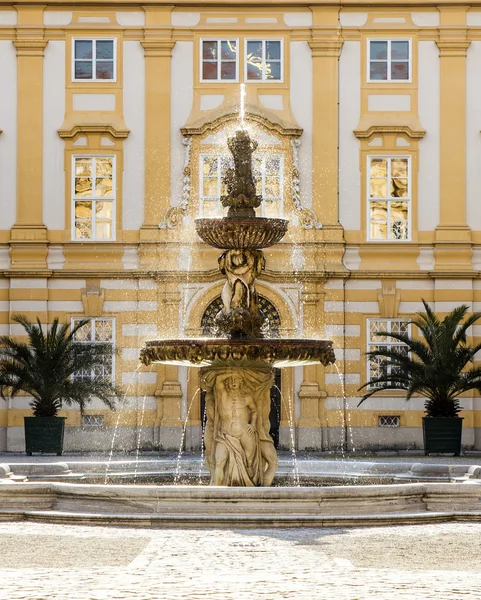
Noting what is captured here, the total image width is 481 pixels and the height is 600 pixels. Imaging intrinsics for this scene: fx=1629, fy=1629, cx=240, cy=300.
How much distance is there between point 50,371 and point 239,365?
45.7ft

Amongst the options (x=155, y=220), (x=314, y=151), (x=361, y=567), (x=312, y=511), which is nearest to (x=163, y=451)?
(x=155, y=220)

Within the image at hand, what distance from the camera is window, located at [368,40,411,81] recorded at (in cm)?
3353

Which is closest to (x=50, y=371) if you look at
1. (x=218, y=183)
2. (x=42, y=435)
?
(x=42, y=435)

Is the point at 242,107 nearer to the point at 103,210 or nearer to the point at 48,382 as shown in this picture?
the point at 48,382

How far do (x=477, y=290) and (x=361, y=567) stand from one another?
2217 cm

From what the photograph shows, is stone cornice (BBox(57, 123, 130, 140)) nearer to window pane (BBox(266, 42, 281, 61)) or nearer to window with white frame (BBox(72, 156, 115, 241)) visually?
window with white frame (BBox(72, 156, 115, 241))

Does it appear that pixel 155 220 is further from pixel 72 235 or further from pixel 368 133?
pixel 368 133

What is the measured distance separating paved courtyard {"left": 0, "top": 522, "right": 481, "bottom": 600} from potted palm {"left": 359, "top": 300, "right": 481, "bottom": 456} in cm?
1541

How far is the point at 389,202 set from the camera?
109 feet

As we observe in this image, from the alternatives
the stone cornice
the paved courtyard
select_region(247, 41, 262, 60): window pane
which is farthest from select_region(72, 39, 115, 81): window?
the paved courtyard

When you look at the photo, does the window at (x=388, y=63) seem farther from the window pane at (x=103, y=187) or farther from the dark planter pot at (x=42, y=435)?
the dark planter pot at (x=42, y=435)

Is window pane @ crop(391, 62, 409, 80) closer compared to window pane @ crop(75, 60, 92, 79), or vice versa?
window pane @ crop(75, 60, 92, 79)

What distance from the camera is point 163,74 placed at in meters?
33.4

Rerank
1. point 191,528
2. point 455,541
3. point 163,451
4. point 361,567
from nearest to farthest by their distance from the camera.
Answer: point 361,567 → point 455,541 → point 191,528 → point 163,451
